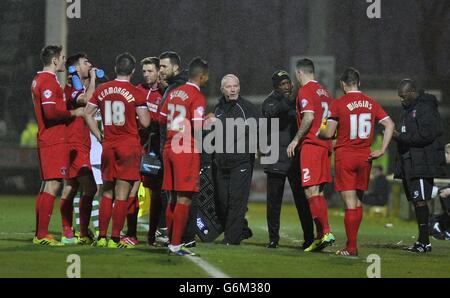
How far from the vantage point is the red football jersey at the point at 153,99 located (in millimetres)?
13587

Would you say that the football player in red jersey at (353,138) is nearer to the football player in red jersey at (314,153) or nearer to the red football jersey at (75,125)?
the football player in red jersey at (314,153)

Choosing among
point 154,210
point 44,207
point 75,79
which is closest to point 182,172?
point 154,210

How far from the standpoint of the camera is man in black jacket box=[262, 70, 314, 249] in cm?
1396

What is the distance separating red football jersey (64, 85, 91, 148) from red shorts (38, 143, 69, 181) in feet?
1.35

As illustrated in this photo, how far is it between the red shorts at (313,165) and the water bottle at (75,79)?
281 centimetres

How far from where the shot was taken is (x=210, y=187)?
47.9ft

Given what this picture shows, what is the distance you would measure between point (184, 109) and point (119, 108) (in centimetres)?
115

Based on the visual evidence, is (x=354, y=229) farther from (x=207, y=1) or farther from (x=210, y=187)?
(x=207, y=1)

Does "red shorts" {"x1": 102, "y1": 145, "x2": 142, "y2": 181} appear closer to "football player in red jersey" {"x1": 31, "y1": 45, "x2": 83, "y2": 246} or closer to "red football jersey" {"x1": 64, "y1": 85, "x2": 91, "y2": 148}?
"football player in red jersey" {"x1": 31, "y1": 45, "x2": 83, "y2": 246}

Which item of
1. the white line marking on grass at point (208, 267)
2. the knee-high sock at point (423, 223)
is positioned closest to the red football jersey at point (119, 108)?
the white line marking on grass at point (208, 267)

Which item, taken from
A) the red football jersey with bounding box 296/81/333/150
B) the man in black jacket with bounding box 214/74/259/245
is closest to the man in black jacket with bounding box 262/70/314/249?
the man in black jacket with bounding box 214/74/259/245

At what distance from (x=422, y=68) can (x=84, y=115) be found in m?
26.2
